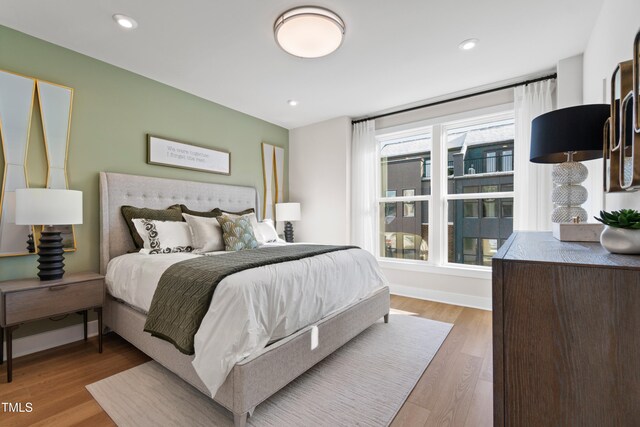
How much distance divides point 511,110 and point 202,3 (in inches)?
131

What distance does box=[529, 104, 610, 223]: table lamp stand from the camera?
1355 millimetres

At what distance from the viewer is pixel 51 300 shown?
209 cm

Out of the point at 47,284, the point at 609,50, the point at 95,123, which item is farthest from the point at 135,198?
the point at 609,50

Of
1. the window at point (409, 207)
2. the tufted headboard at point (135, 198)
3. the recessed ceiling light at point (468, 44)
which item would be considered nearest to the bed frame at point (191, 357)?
the tufted headboard at point (135, 198)

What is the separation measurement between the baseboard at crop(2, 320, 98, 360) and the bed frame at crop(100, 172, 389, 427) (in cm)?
27

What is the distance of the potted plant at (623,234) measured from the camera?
0.85m

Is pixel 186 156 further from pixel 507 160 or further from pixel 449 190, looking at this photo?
pixel 507 160

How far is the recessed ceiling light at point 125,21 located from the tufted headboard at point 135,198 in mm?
1312

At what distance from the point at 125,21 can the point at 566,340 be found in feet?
10.4

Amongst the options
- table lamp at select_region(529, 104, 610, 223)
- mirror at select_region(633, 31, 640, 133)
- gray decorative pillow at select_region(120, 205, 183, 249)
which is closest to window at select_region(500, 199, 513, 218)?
table lamp at select_region(529, 104, 610, 223)

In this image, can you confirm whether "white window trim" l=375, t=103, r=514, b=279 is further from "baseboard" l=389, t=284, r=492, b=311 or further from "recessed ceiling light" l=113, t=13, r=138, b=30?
"recessed ceiling light" l=113, t=13, r=138, b=30

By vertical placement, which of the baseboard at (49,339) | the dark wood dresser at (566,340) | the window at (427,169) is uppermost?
A: the window at (427,169)

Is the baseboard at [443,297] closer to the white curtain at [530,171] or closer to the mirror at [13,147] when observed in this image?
the white curtain at [530,171]

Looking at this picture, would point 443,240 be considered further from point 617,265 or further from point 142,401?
point 142,401
